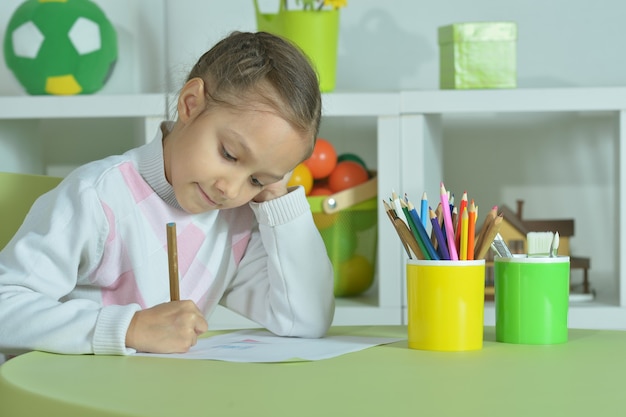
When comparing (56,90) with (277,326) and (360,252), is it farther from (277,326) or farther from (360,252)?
(277,326)

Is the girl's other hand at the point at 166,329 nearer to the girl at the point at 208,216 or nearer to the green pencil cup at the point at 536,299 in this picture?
the girl at the point at 208,216

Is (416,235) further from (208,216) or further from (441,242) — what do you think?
(208,216)

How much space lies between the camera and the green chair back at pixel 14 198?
1222 mm

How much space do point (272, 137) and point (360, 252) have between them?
96 cm

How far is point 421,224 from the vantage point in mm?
928

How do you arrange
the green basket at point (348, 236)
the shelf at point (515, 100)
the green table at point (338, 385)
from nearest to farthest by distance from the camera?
the green table at point (338, 385)
the shelf at point (515, 100)
the green basket at point (348, 236)

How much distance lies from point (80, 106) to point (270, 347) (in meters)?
1.12

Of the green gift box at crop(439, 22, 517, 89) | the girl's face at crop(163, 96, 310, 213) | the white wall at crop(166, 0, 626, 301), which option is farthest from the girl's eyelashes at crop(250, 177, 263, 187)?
the white wall at crop(166, 0, 626, 301)

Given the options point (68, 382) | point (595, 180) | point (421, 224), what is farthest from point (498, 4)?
point (68, 382)

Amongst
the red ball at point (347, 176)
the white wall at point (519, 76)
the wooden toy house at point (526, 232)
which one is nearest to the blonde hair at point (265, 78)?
the red ball at point (347, 176)

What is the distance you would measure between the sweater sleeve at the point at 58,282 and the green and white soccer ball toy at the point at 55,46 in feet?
3.08

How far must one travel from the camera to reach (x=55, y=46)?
1.95 metres

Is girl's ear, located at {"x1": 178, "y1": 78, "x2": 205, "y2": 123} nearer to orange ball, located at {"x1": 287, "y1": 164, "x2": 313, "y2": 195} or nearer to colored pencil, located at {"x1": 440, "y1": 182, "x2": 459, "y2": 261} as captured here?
colored pencil, located at {"x1": 440, "y1": 182, "x2": 459, "y2": 261}

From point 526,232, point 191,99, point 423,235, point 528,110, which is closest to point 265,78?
point 191,99
